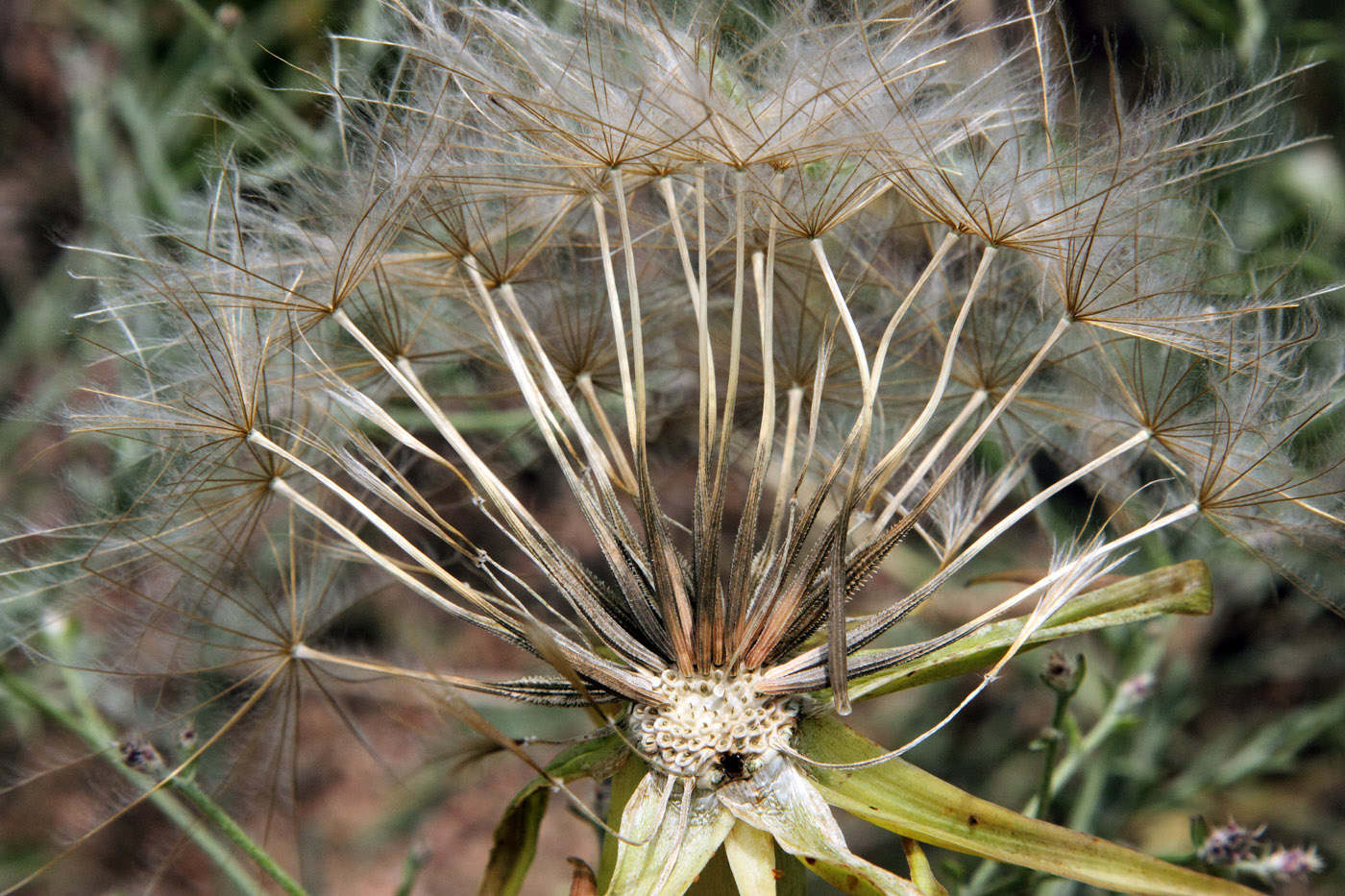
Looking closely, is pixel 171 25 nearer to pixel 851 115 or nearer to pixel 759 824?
pixel 851 115

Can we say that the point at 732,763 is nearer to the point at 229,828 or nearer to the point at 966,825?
the point at 966,825

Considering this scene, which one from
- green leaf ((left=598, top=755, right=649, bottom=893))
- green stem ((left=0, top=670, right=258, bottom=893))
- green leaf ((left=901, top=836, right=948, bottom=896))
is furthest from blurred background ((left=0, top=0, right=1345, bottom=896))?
green leaf ((left=901, top=836, right=948, bottom=896))

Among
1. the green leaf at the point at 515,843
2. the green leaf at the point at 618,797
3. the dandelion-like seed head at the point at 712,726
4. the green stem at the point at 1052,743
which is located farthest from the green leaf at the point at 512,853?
the green stem at the point at 1052,743

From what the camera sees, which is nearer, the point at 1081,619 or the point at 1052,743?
the point at 1081,619

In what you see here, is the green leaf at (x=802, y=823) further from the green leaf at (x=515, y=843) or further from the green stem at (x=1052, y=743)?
the green stem at (x=1052, y=743)

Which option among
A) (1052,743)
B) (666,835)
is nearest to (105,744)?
(666,835)

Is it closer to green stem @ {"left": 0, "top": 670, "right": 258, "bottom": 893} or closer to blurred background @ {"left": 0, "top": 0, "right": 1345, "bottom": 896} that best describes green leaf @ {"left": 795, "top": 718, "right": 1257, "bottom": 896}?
blurred background @ {"left": 0, "top": 0, "right": 1345, "bottom": 896}
